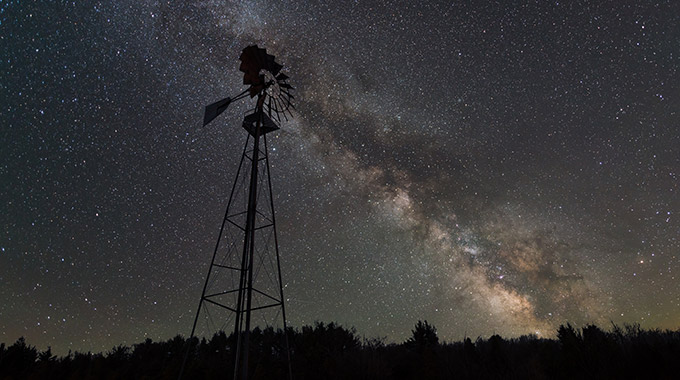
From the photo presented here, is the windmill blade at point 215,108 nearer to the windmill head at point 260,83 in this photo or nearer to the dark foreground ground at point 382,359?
the windmill head at point 260,83

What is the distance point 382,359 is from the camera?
20.1 meters

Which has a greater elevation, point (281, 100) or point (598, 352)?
point (281, 100)

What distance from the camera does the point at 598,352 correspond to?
14938 millimetres

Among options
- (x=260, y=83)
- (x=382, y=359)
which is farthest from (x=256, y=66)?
(x=382, y=359)

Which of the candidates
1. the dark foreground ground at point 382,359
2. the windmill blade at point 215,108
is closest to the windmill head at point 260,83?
the windmill blade at point 215,108

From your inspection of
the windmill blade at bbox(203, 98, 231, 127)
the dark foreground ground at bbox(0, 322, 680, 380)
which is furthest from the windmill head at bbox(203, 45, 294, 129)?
the dark foreground ground at bbox(0, 322, 680, 380)

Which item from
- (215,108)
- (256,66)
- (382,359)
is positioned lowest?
(382,359)

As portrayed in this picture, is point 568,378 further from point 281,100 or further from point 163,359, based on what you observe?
point 163,359

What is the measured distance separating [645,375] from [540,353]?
688 centimetres

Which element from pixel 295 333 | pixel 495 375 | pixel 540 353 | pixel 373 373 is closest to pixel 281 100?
pixel 373 373

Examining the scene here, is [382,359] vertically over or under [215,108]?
under

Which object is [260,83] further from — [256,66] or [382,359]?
[382,359]

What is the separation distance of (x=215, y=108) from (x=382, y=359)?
14.9 meters

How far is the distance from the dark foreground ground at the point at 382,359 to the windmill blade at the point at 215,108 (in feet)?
27.0
